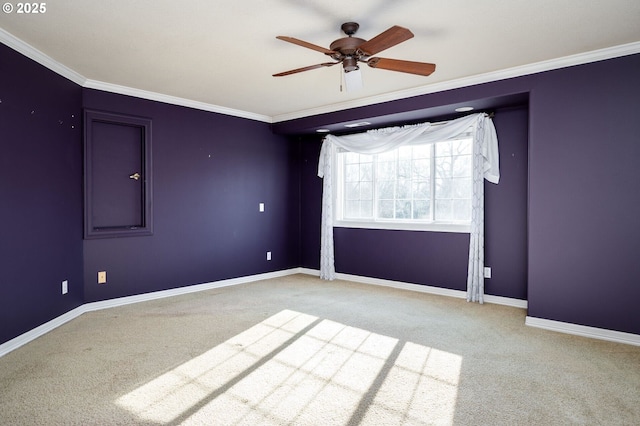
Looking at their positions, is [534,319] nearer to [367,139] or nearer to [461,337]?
[461,337]

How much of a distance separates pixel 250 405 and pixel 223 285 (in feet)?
10.8

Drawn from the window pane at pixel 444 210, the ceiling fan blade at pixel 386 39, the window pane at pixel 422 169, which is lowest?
the window pane at pixel 444 210

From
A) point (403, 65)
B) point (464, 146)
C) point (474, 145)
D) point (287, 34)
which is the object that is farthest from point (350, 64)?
point (464, 146)

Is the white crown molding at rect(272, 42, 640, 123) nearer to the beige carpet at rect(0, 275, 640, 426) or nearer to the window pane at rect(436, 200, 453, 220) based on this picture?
Answer: the window pane at rect(436, 200, 453, 220)

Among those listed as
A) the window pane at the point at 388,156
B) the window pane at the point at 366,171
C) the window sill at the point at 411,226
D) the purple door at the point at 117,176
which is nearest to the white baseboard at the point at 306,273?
the window sill at the point at 411,226

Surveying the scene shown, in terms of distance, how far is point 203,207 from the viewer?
17.1 feet

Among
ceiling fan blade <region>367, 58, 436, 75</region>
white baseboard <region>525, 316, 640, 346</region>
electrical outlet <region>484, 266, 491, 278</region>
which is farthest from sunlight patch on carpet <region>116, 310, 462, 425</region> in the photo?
ceiling fan blade <region>367, 58, 436, 75</region>

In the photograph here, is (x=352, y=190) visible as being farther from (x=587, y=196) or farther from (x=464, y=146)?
(x=587, y=196)

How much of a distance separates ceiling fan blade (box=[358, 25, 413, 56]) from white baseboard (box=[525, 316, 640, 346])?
9.27ft

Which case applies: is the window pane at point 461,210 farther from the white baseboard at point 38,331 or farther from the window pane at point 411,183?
the white baseboard at point 38,331

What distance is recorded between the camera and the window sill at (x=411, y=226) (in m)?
4.81

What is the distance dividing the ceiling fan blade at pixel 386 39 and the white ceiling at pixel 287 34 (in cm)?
23

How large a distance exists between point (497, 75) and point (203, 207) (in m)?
3.75

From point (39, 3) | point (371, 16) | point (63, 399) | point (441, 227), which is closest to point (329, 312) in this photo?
point (441, 227)
